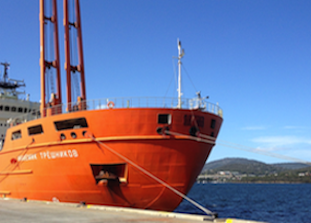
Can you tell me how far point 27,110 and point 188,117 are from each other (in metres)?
18.4

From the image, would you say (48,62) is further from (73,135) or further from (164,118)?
(164,118)

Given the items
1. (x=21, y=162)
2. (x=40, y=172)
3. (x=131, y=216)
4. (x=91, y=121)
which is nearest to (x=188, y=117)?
(x=91, y=121)

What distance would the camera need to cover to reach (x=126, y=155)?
1437 cm

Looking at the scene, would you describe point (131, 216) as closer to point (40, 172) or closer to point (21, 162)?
point (40, 172)

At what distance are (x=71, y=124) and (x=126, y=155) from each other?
12.2 feet

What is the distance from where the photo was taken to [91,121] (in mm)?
14922

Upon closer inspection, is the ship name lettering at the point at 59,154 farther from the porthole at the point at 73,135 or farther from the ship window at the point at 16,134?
the ship window at the point at 16,134

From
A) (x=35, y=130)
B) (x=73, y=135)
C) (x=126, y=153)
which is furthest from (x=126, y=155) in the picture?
(x=35, y=130)

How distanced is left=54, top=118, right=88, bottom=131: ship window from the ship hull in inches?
2.0

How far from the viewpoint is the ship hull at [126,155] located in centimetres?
1433

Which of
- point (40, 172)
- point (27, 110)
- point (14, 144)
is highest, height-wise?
point (27, 110)

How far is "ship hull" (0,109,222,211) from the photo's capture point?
47.0ft

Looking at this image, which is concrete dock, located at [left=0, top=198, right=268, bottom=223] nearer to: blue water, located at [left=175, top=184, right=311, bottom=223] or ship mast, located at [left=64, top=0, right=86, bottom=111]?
ship mast, located at [left=64, top=0, right=86, bottom=111]

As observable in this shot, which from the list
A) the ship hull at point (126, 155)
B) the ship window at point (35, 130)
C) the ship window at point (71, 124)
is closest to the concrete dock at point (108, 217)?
the ship hull at point (126, 155)
